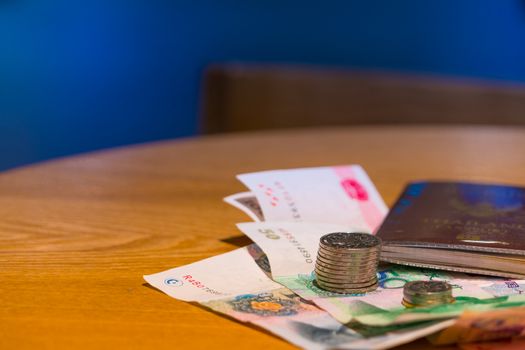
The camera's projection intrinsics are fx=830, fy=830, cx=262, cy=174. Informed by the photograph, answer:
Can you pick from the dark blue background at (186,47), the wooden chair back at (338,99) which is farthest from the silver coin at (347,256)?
the dark blue background at (186,47)

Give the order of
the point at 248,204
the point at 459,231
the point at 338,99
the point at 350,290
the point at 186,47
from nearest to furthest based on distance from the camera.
Result: the point at 350,290 → the point at 459,231 → the point at 248,204 → the point at 338,99 → the point at 186,47

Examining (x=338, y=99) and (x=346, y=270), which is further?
(x=338, y=99)

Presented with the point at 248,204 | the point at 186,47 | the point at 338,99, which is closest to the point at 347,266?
the point at 248,204

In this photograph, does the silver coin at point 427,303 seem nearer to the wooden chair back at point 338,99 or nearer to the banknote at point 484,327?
the banknote at point 484,327

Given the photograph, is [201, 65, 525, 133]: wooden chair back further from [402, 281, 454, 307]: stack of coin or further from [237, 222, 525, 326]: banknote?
[402, 281, 454, 307]: stack of coin

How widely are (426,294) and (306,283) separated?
0.43 ft

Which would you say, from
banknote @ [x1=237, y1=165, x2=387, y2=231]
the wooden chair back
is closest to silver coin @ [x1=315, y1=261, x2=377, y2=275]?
banknote @ [x1=237, y1=165, x2=387, y2=231]

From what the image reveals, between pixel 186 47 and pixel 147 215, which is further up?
pixel 186 47

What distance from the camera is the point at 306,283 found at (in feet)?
2.61

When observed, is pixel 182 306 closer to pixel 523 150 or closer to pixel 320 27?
pixel 523 150

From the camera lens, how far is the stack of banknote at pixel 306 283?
26.2 inches

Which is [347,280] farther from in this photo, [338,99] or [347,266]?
[338,99]

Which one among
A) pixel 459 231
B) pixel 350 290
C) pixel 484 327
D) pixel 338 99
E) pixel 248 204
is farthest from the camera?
pixel 338 99

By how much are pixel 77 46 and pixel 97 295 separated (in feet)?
7.87
